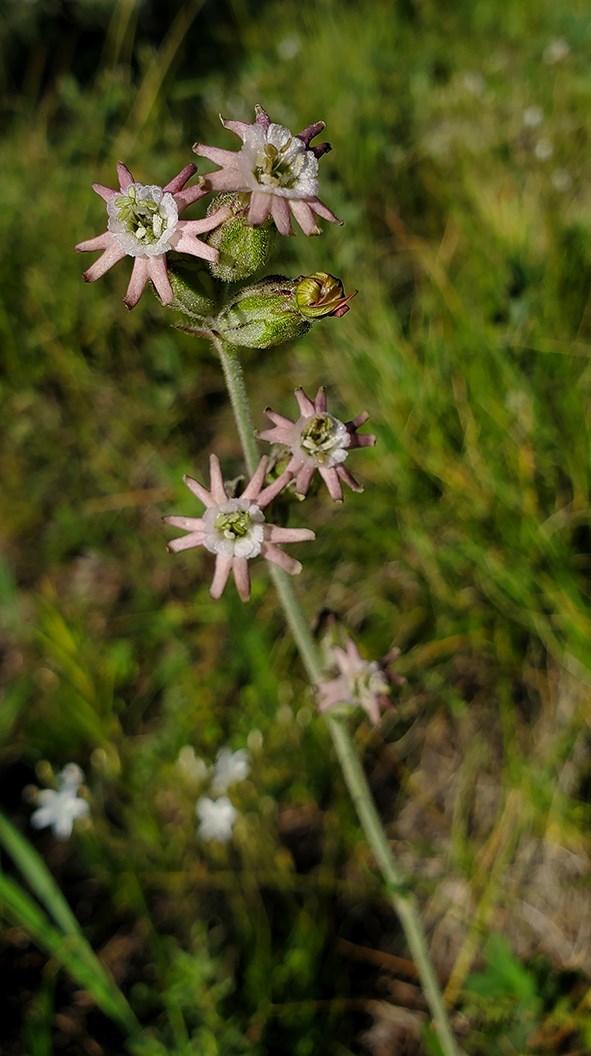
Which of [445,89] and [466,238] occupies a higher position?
[445,89]

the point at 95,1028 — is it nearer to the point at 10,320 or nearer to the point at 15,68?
the point at 10,320

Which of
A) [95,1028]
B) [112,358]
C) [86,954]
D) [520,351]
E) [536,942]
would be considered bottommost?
[95,1028]

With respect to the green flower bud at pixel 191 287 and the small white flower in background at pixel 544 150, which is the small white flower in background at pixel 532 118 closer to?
the small white flower in background at pixel 544 150

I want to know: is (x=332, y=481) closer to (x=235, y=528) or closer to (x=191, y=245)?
(x=235, y=528)

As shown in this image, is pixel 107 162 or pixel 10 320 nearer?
pixel 10 320

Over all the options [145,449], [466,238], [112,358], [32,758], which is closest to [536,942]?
[32,758]

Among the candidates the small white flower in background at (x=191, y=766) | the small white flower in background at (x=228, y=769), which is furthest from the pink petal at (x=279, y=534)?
the small white flower in background at (x=191, y=766)

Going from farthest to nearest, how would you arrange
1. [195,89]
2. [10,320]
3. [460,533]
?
[195,89] < [10,320] < [460,533]

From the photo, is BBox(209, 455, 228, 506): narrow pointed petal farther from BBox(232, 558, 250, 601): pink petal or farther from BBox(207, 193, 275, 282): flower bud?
BBox(207, 193, 275, 282): flower bud
